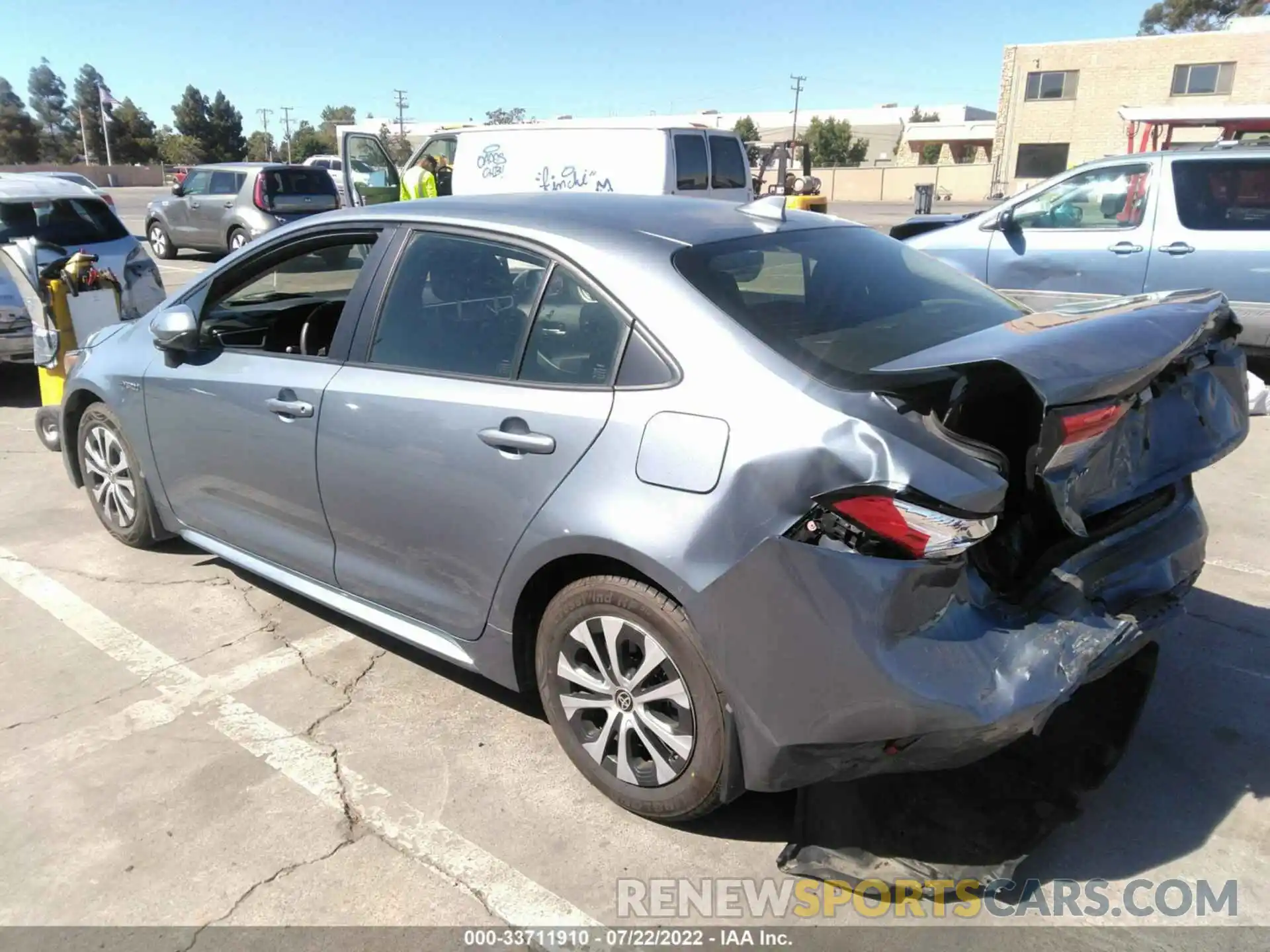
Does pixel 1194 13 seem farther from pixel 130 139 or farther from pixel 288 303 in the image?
pixel 130 139

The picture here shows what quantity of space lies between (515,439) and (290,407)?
3.78 feet

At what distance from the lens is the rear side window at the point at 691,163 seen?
12688 mm

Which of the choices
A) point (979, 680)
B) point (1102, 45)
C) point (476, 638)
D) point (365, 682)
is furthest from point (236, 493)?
point (1102, 45)

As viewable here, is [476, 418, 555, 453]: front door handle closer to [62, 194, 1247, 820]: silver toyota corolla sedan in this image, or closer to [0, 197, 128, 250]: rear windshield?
[62, 194, 1247, 820]: silver toyota corolla sedan

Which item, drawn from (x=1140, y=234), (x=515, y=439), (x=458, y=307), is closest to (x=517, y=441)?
(x=515, y=439)

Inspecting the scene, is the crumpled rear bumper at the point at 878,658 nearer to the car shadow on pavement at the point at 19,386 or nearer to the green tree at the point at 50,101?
the car shadow on pavement at the point at 19,386

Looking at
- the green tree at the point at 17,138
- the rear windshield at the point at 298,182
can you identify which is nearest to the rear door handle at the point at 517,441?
the rear windshield at the point at 298,182

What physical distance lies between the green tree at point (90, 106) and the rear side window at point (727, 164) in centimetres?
10220

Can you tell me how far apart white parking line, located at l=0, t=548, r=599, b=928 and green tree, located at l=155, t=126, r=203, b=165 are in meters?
92.5

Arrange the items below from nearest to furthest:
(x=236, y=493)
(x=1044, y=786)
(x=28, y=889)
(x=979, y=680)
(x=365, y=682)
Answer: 1. (x=979, y=680)
2. (x=28, y=889)
3. (x=1044, y=786)
4. (x=365, y=682)
5. (x=236, y=493)

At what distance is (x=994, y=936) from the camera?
2.35 meters

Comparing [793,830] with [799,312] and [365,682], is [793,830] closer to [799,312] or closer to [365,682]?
[799,312]

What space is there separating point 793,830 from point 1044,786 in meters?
0.75

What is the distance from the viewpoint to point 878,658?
7.22 ft
